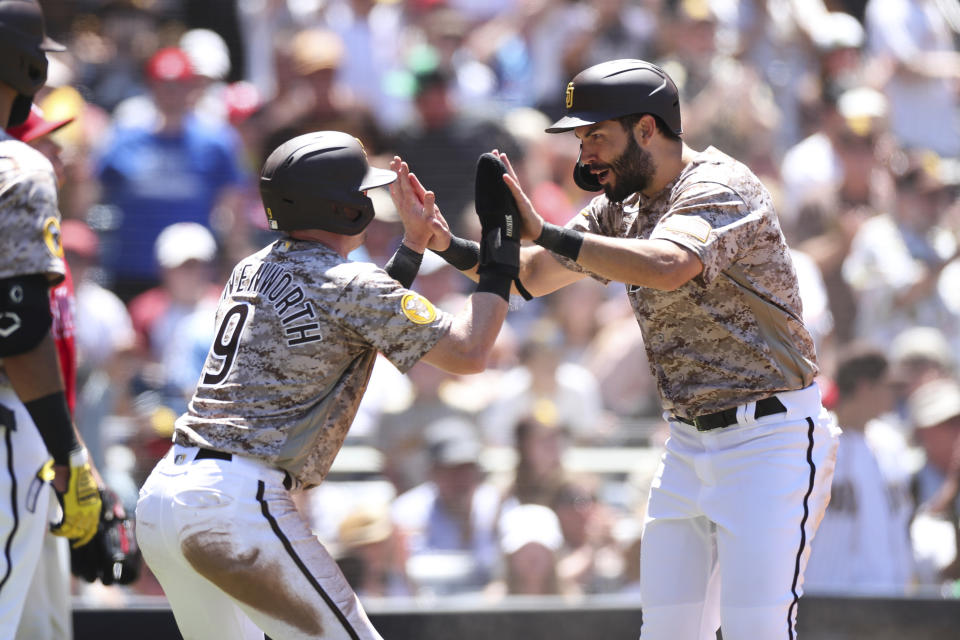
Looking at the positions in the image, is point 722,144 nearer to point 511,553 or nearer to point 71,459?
point 511,553

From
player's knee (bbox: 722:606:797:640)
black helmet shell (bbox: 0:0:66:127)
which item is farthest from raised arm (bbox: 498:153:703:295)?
black helmet shell (bbox: 0:0:66:127)

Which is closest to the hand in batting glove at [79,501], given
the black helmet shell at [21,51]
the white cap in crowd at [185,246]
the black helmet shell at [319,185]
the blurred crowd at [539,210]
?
the black helmet shell at [319,185]

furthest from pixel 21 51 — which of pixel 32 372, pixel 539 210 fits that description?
pixel 539 210

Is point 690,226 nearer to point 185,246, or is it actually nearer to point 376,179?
point 376,179

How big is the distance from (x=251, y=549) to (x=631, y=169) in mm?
1512

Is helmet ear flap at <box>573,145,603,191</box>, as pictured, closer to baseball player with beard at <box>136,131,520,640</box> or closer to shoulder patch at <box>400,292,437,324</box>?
baseball player with beard at <box>136,131,520,640</box>

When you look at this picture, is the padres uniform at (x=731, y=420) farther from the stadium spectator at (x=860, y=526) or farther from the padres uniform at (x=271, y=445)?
the stadium spectator at (x=860, y=526)

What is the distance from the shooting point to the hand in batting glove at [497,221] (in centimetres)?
357

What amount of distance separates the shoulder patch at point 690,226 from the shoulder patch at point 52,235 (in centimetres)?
170

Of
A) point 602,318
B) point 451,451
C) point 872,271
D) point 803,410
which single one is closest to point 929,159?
point 872,271

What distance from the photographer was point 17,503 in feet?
11.9

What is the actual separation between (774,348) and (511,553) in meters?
2.68

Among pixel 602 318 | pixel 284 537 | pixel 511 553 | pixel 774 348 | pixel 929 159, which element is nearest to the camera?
pixel 284 537

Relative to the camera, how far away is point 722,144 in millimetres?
7945
